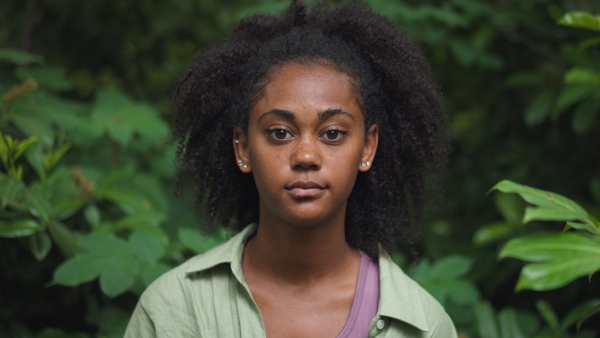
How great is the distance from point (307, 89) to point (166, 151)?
1373 millimetres

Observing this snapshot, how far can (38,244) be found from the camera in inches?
103

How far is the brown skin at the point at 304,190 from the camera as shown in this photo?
207 centimetres

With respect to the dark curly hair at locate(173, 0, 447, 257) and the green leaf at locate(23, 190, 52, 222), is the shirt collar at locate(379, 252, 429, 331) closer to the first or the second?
the dark curly hair at locate(173, 0, 447, 257)

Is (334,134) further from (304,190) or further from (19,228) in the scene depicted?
(19,228)

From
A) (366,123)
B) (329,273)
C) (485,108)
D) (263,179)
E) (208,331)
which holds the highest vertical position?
(485,108)

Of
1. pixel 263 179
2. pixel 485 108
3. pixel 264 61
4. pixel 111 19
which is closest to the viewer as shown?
pixel 263 179

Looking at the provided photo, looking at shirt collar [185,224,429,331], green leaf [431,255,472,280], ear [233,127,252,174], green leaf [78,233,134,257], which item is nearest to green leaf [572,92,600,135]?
green leaf [431,255,472,280]

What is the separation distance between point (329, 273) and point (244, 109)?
60 cm

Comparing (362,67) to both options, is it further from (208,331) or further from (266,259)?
(208,331)

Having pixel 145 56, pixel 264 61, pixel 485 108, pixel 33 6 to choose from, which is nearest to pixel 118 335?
pixel 264 61

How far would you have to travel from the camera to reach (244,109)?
2260mm

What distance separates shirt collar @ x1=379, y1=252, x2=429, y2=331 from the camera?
2150mm

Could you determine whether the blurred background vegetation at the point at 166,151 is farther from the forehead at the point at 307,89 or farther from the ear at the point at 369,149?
the forehead at the point at 307,89

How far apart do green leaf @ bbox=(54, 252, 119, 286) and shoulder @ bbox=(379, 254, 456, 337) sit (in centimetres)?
100
